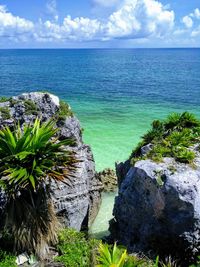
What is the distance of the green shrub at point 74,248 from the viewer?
12.4 m

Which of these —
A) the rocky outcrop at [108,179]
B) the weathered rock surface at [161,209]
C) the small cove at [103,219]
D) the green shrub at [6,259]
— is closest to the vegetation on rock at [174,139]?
the weathered rock surface at [161,209]

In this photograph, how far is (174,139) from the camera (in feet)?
51.5

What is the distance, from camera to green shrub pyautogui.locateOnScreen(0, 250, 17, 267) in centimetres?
1219

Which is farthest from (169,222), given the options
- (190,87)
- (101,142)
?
(190,87)

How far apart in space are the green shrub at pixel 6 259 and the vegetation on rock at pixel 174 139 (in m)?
5.64

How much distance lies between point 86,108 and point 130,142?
16.7 metres

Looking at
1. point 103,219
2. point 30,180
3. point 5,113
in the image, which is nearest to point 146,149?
point 103,219

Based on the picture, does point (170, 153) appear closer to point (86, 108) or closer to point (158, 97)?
point (86, 108)

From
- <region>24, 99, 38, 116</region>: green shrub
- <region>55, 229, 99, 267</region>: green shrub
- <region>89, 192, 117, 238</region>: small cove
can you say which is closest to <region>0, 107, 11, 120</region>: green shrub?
<region>24, 99, 38, 116</region>: green shrub

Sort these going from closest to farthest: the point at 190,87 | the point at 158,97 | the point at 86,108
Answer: the point at 86,108
the point at 158,97
the point at 190,87

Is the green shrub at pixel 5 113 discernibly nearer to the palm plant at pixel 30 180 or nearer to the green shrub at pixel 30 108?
the green shrub at pixel 30 108

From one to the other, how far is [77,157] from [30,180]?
5313mm

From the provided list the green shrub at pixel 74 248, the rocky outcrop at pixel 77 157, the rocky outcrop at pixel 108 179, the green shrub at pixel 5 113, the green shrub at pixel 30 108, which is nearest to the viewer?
the green shrub at pixel 74 248

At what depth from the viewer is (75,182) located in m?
16.5
